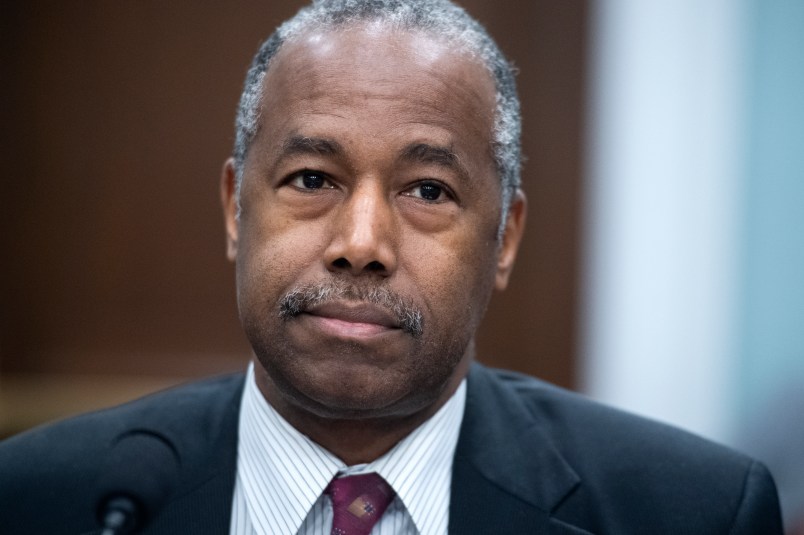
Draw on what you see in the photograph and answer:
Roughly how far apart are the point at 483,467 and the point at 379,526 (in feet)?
0.92

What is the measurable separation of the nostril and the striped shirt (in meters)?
0.42

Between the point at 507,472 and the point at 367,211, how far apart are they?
698mm

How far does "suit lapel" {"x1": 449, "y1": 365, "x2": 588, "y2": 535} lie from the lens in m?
1.94

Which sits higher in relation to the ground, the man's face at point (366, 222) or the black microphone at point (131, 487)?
the man's face at point (366, 222)

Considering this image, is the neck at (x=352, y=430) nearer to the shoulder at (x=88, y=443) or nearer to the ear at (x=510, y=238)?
the shoulder at (x=88, y=443)

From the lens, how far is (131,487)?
4.92 feet

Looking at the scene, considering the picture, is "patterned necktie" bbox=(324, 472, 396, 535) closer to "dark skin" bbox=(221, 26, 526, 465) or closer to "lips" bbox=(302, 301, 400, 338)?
"dark skin" bbox=(221, 26, 526, 465)

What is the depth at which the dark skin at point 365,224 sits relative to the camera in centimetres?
176

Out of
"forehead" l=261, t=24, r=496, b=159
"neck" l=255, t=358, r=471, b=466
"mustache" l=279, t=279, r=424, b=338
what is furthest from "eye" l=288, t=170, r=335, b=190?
"neck" l=255, t=358, r=471, b=466

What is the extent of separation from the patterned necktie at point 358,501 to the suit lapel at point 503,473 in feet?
0.53

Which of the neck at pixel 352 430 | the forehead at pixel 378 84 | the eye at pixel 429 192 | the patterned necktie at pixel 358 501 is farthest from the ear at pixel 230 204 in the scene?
the patterned necktie at pixel 358 501

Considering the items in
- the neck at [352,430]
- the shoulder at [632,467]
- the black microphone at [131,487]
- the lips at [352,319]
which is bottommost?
the shoulder at [632,467]

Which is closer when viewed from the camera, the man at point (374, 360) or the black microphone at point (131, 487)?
the black microphone at point (131, 487)

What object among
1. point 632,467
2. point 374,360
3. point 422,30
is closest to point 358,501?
point 374,360
